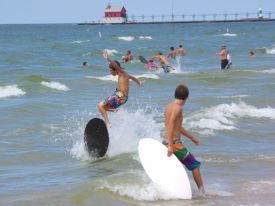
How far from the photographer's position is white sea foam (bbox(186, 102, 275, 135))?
13695 millimetres

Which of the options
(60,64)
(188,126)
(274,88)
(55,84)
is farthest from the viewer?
(60,64)

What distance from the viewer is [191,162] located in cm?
777

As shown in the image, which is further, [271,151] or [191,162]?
[271,151]

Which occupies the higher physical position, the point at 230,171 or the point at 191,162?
the point at 191,162

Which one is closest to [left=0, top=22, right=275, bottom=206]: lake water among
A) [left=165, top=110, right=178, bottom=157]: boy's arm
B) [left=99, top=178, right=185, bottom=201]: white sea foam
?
[left=99, top=178, right=185, bottom=201]: white sea foam

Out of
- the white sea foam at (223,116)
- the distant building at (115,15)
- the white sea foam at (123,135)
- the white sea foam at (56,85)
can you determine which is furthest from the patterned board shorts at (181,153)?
the distant building at (115,15)

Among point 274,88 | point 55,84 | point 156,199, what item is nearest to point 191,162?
point 156,199

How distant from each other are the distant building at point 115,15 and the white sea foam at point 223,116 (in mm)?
154622

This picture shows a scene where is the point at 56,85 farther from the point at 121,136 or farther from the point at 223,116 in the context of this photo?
the point at 121,136

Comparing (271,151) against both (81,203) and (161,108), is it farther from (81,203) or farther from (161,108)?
(161,108)

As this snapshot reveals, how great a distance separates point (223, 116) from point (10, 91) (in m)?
10.2

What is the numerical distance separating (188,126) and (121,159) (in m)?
3.31

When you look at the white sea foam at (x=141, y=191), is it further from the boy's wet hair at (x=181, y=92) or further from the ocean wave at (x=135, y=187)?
the boy's wet hair at (x=181, y=92)

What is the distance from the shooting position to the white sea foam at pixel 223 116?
1370cm
